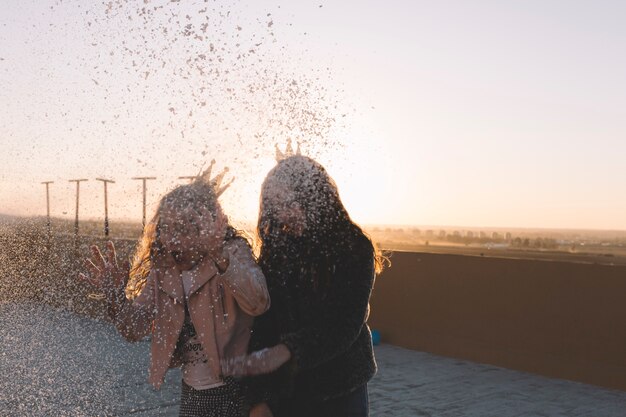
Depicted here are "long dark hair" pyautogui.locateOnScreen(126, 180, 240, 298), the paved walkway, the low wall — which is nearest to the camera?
"long dark hair" pyautogui.locateOnScreen(126, 180, 240, 298)

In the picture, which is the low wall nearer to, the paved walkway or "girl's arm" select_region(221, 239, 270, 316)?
the paved walkway

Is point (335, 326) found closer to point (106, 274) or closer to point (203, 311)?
point (203, 311)

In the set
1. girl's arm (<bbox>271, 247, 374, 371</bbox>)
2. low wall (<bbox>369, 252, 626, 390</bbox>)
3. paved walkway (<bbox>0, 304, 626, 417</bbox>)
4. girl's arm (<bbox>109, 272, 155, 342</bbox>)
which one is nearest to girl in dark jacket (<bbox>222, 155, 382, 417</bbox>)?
girl's arm (<bbox>271, 247, 374, 371</bbox>)

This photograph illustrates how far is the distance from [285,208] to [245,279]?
0.84ft

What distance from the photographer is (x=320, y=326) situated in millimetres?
2553

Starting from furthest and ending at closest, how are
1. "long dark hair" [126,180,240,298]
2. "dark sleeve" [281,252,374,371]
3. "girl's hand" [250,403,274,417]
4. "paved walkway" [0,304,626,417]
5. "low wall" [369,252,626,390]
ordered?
"low wall" [369,252,626,390] < "paved walkway" [0,304,626,417] < "long dark hair" [126,180,240,298] < "girl's hand" [250,403,274,417] < "dark sleeve" [281,252,374,371]

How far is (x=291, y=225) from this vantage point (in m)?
2.61

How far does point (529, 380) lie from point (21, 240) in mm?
13438

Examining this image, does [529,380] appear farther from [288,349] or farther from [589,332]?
[288,349]

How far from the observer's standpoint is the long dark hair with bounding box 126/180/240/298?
282 centimetres

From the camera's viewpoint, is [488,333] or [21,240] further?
[21,240]

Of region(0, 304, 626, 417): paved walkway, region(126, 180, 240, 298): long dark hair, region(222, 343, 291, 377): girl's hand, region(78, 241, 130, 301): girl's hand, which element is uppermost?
region(126, 180, 240, 298): long dark hair

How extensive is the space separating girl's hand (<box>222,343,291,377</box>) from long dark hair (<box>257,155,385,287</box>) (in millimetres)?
235

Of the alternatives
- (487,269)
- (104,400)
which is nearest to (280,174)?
(104,400)
